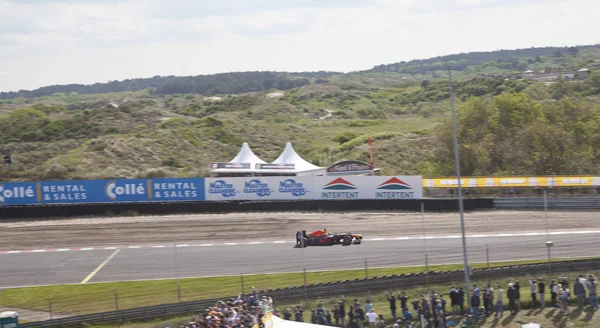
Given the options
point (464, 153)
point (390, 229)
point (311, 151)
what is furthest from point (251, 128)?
point (390, 229)

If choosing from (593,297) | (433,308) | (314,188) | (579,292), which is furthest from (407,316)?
(314,188)

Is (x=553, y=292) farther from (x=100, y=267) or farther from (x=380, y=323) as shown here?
(x=100, y=267)

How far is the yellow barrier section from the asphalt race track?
813cm

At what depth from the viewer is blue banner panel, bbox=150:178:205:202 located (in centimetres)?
4484

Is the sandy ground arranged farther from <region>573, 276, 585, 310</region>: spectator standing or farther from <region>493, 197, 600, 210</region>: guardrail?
<region>493, 197, 600, 210</region>: guardrail

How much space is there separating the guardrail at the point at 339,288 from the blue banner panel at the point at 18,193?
2217 centimetres

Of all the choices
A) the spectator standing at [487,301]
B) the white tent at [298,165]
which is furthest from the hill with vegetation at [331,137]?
the spectator standing at [487,301]

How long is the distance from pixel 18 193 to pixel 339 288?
27.4 m

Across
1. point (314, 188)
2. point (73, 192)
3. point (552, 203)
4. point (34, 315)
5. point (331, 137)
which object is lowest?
point (34, 315)

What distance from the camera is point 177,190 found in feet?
148

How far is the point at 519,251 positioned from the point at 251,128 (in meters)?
55.1

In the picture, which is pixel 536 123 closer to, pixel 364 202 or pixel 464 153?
pixel 464 153

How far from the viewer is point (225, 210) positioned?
44.4m

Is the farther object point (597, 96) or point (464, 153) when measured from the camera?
point (597, 96)
